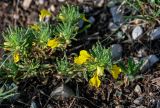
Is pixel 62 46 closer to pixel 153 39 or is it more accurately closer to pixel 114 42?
pixel 114 42

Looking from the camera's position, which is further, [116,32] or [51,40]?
[116,32]

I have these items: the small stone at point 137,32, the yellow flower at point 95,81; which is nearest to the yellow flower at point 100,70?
the yellow flower at point 95,81

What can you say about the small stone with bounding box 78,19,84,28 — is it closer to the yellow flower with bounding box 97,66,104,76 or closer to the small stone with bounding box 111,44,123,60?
the small stone with bounding box 111,44,123,60

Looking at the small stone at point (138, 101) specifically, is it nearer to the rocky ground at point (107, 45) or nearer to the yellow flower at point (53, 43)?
the rocky ground at point (107, 45)

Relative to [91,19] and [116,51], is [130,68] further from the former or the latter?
[91,19]

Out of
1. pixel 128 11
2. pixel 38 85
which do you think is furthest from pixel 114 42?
pixel 38 85

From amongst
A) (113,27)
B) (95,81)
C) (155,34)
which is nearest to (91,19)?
(113,27)

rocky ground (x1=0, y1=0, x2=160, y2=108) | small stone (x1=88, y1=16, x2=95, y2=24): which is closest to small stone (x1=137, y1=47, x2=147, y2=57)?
rocky ground (x1=0, y1=0, x2=160, y2=108)
